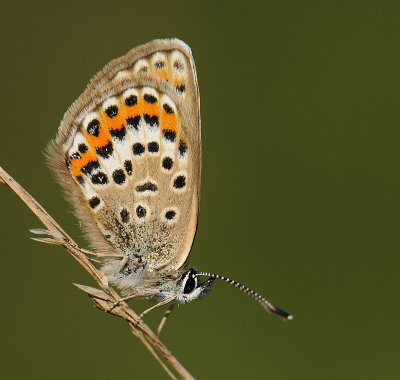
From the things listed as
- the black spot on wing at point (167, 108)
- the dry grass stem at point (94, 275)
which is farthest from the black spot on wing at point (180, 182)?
the dry grass stem at point (94, 275)

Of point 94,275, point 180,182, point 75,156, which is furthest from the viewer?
point 180,182

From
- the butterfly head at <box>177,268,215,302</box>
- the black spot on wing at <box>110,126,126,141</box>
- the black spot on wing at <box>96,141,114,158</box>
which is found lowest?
the butterfly head at <box>177,268,215,302</box>

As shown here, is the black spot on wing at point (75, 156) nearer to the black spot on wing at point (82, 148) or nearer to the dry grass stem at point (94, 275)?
the black spot on wing at point (82, 148)

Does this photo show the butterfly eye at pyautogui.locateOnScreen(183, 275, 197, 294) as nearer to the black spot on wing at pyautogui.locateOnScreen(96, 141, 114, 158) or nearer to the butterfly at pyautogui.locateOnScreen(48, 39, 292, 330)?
the butterfly at pyautogui.locateOnScreen(48, 39, 292, 330)

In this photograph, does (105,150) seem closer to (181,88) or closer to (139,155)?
(139,155)

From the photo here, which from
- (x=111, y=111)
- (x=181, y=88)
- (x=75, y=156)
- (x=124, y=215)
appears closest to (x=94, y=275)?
(x=124, y=215)

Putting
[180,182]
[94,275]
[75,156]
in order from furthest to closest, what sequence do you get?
1. [180,182]
2. [75,156]
3. [94,275]

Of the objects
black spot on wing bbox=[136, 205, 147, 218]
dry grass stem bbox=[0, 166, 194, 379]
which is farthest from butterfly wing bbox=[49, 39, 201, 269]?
dry grass stem bbox=[0, 166, 194, 379]
